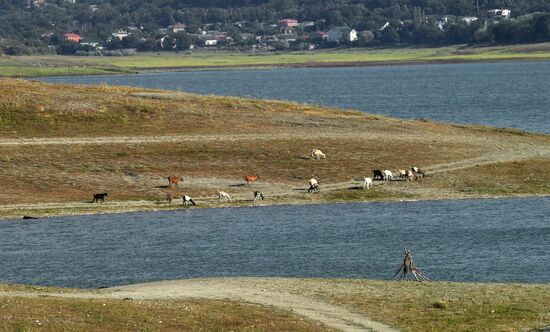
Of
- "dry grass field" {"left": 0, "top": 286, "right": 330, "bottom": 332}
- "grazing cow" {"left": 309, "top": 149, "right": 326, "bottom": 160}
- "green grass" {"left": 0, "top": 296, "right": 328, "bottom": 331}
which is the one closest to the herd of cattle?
"grazing cow" {"left": 309, "top": 149, "right": 326, "bottom": 160}

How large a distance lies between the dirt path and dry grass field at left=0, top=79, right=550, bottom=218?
2386 cm

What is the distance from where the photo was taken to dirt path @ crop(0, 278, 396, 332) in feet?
143

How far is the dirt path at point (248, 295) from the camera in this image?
43.7m

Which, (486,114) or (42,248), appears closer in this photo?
(42,248)

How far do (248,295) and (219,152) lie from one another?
Answer: 137ft

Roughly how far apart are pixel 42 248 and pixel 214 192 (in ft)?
61.0

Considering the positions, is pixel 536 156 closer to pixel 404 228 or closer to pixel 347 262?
pixel 404 228

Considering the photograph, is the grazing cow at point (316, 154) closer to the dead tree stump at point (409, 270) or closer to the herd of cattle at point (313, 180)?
the herd of cattle at point (313, 180)

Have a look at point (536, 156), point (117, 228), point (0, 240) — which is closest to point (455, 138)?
point (536, 156)

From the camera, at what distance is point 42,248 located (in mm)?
63094

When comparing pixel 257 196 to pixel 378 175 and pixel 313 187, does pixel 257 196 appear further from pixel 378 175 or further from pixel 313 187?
pixel 378 175

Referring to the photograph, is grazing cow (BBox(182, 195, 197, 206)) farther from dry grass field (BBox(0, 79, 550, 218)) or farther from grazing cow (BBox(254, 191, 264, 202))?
grazing cow (BBox(254, 191, 264, 202))

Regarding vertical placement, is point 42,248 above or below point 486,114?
above

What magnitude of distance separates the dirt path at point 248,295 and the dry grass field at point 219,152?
23859 millimetres
